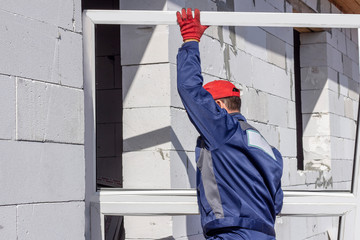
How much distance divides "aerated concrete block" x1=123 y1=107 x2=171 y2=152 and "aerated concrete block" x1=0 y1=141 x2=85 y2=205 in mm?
776

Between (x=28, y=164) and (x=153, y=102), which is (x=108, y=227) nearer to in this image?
(x=153, y=102)

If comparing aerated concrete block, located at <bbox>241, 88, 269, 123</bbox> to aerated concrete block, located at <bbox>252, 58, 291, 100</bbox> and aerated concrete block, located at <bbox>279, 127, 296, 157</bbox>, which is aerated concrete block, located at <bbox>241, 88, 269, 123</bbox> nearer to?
aerated concrete block, located at <bbox>252, 58, 291, 100</bbox>

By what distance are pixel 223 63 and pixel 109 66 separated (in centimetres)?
126

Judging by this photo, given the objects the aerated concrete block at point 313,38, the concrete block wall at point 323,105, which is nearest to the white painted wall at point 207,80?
the concrete block wall at point 323,105

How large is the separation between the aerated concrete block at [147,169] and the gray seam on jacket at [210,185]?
2.62 ft

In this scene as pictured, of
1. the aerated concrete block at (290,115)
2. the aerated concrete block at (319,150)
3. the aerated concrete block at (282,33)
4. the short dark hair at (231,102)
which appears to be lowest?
the aerated concrete block at (319,150)

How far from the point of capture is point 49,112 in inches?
114

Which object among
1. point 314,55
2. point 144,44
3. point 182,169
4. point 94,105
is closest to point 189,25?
point 94,105

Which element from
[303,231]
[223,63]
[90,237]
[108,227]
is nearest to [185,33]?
[90,237]

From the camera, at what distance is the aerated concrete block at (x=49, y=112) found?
276 centimetres

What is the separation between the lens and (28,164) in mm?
2762

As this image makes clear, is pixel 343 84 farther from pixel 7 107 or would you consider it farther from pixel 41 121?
pixel 7 107

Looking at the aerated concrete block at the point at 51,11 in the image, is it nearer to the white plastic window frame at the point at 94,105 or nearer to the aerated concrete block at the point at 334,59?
the white plastic window frame at the point at 94,105

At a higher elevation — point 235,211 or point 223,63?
point 223,63
